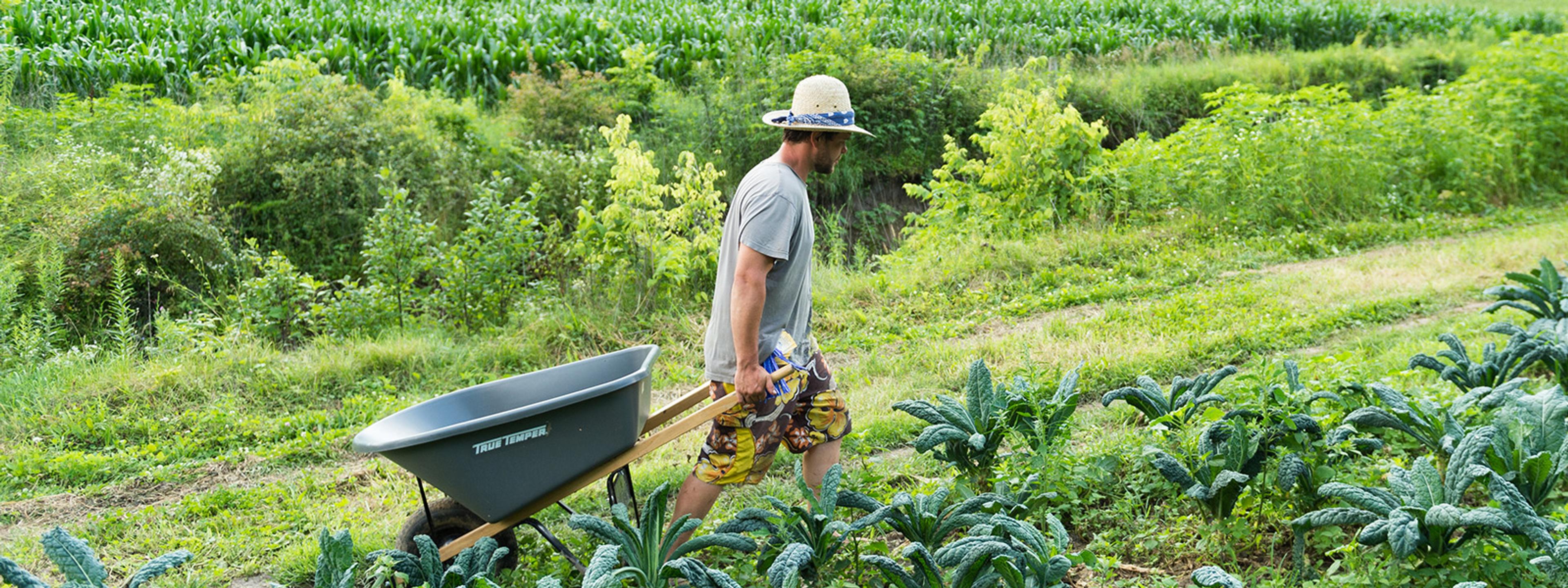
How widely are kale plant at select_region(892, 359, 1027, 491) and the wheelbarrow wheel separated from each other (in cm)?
159

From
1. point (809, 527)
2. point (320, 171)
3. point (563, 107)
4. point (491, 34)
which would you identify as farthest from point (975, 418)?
point (491, 34)

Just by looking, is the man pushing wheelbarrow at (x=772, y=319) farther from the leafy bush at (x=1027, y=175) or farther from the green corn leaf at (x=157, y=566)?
the leafy bush at (x=1027, y=175)

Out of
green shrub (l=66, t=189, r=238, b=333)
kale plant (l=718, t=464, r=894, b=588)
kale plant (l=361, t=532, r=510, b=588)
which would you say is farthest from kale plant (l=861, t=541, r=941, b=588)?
green shrub (l=66, t=189, r=238, b=333)

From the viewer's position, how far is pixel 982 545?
10.6 ft

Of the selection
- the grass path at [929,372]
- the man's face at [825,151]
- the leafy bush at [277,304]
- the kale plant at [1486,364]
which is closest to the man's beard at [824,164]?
the man's face at [825,151]

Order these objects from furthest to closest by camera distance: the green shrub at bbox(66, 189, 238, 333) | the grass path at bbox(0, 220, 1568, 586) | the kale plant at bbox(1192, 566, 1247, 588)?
the green shrub at bbox(66, 189, 238, 333) < the grass path at bbox(0, 220, 1568, 586) < the kale plant at bbox(1192, 566, 1247, 588)

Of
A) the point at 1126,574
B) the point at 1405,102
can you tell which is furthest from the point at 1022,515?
the point at 1405,102

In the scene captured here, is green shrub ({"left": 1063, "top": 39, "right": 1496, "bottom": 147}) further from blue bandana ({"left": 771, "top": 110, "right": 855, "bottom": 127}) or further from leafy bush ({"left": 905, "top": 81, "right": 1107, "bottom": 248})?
blue bandana ({"left": 771, "top": 110, "right": 855, "bottom": 127})

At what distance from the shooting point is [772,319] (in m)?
3.78

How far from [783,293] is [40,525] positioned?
358 centimetres

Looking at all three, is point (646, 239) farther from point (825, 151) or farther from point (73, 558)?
point (73, 558)

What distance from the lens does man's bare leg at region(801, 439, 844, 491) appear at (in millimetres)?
4090

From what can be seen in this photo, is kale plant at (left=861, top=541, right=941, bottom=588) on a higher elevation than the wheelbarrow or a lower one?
lower

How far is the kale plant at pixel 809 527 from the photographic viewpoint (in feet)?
11.7
